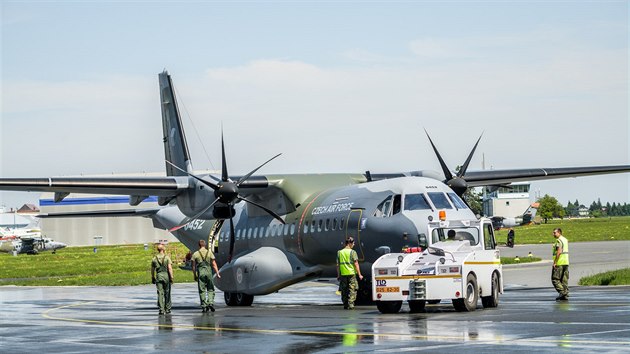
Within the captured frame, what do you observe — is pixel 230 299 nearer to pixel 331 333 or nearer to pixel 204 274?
pixel 204 274

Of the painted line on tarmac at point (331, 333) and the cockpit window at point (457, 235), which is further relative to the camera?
the cockpit window at point (457, 235)

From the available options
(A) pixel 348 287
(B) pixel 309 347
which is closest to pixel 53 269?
(A) pixel 348 287

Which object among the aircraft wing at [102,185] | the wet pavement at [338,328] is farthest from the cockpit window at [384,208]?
the aircraft wing at [102,185]

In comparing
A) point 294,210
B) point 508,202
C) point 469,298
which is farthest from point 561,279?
point 508,202

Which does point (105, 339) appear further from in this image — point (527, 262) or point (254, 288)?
point (527, 262)

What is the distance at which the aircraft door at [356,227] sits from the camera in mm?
25516

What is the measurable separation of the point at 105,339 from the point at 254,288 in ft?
39.9

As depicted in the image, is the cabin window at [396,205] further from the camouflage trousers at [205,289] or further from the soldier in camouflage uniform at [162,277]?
the soldier in camouflage uniform at [162,277]

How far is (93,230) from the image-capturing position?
4934 inches

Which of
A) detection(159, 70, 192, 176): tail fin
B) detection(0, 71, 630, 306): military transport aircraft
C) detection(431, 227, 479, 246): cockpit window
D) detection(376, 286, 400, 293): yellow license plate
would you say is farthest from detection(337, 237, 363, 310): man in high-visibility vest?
detection(159, 70, 192, 176): tail fin

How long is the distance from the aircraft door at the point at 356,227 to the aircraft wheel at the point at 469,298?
4.72 metres

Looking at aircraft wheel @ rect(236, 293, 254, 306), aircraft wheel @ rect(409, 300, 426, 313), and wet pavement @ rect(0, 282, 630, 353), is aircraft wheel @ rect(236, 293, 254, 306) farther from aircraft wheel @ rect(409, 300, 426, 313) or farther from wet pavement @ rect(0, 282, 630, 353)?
aircraft wheel @ rect(409, 300, 426, 313)

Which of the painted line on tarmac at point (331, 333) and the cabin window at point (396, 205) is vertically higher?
the cabin window at point (396, 205)

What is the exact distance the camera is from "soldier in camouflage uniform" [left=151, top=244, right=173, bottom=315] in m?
24.3
